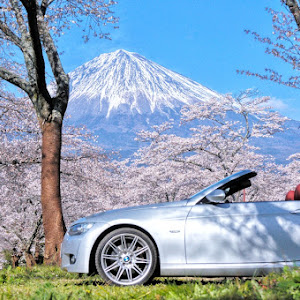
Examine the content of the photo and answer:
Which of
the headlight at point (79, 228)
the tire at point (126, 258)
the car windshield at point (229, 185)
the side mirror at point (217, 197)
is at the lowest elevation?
the tire at point (126, 258)

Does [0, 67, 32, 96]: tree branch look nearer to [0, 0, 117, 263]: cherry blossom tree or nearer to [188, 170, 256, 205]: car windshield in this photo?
[0, 0, 117, 263]: cherry blossom tree

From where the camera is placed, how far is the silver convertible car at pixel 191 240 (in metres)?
5.11

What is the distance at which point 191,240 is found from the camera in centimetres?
511

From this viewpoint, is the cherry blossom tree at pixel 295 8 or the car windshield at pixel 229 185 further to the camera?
the cherry blossom tree at pixel 295 8

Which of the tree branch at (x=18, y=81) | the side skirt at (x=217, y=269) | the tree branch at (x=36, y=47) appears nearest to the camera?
the side skirt at (x=217, y=269)

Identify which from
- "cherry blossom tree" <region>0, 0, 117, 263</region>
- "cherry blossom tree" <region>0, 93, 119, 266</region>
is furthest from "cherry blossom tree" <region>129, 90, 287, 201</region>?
"cherry blossom tree" <region>0, 0, 117, 263</region>

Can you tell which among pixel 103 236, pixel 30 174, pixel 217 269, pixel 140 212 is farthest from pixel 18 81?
pixel 30 174

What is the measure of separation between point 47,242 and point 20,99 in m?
11.0

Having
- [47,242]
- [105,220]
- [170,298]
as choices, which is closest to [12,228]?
[47,242]

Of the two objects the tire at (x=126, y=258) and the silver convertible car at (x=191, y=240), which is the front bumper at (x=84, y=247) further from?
the tire at (x=126, y=258)

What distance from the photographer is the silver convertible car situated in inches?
201

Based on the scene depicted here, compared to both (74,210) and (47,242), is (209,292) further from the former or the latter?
(74,210)

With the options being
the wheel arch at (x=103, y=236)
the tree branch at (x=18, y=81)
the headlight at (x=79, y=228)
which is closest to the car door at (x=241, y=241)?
the wheel arch at (x=103, y=236)

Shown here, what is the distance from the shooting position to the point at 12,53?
14703 mm
